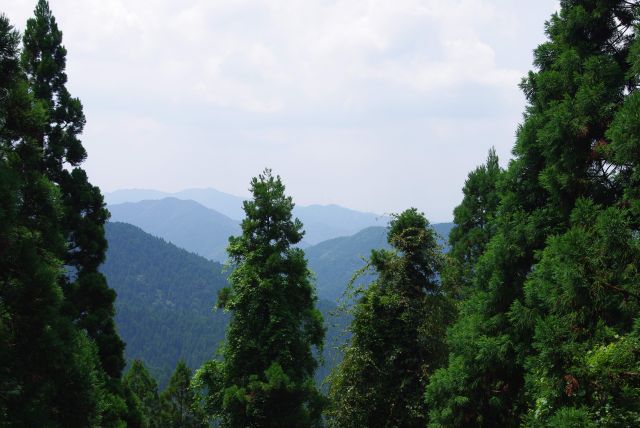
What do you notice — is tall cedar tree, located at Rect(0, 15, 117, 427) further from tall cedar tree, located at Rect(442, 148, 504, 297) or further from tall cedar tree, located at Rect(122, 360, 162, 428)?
tall cedar tree, located at Rect(122, 360, 162, 428)

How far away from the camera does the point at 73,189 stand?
16484 mm

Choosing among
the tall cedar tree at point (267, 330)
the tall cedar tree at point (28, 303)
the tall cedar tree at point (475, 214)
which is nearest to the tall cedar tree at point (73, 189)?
the tall cedar tree at point (267, 330)

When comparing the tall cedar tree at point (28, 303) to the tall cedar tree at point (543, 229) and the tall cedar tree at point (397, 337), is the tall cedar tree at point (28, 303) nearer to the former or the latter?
the tall cedar tree at point (543, 229)

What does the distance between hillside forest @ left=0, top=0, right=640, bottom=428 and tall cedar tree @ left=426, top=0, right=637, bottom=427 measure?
3 centimetres

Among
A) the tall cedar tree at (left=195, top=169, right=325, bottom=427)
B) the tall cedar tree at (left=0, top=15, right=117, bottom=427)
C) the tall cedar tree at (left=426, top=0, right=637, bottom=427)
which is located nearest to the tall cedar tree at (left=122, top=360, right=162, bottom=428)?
the tall cedar tree at (left=195, top=169, right=325, bottom=427)

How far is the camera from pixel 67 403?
8484mm

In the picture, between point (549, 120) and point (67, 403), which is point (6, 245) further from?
point (549, 120)

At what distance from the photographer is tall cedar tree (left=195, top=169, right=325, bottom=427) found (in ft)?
51.3

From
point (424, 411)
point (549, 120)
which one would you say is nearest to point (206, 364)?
point (424, 411)

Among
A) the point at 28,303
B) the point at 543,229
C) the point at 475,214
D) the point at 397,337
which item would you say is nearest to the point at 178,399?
the point at 475,214

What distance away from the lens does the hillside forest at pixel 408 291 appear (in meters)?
6.95

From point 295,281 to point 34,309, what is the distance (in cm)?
1026

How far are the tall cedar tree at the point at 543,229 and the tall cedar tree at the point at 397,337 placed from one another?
4.46 m

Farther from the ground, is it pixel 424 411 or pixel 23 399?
pixel 23 399
